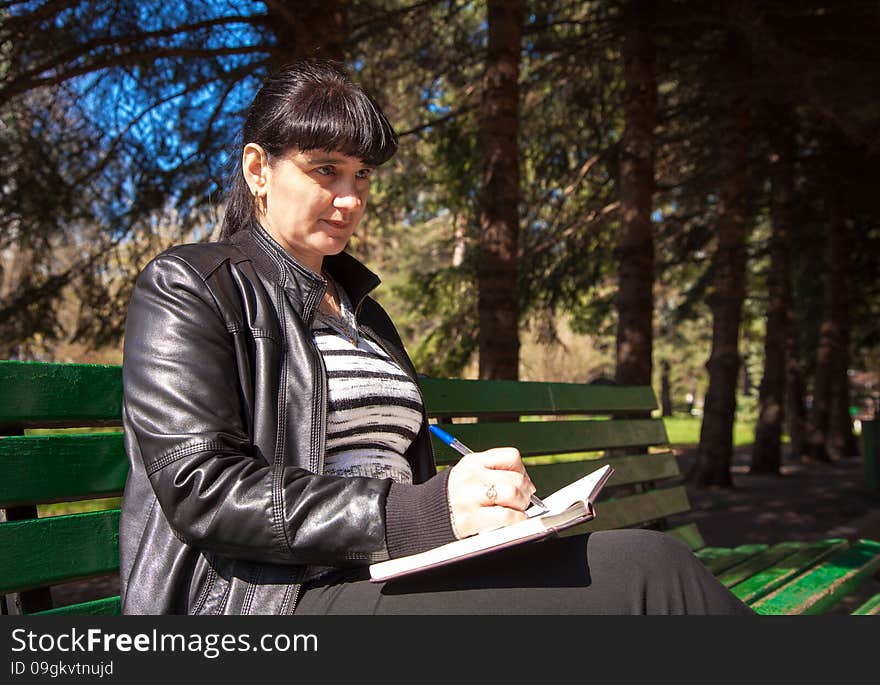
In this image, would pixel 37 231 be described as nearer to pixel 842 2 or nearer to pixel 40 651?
pixel 40 651

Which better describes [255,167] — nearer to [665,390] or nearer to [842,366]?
[842,366]

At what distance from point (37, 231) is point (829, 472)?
1091cm

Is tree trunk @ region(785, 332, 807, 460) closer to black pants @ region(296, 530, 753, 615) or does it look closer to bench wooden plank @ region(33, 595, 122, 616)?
black pants @ region(296, 530, 753, 615)

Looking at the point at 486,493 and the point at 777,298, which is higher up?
the point at 777,298

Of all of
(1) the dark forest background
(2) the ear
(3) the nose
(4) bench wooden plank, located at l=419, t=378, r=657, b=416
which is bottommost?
(4) bench wooden plank, located at l=419, t=378, r=657, b=416

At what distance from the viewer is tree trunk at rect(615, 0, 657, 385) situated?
7.96 m

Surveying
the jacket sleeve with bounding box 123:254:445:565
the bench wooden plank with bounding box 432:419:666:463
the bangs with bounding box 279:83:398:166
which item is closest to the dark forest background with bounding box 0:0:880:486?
the bangs with bounding box 279:83:398:166

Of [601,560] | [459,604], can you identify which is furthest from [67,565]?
[601,560]

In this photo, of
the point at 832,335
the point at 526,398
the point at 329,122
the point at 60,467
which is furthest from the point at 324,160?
the point at 832,335

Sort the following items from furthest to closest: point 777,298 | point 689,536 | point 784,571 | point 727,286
Answer: 1. point 777,298
2. point 727,286
3. point 689,536
4. point 784,571

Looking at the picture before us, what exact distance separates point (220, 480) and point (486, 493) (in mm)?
467

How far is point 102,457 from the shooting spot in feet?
6.93

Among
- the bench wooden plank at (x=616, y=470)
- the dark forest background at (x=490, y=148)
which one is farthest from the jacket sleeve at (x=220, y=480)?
the bench wooden plank at (x=616, y=470)

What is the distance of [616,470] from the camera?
386cm
